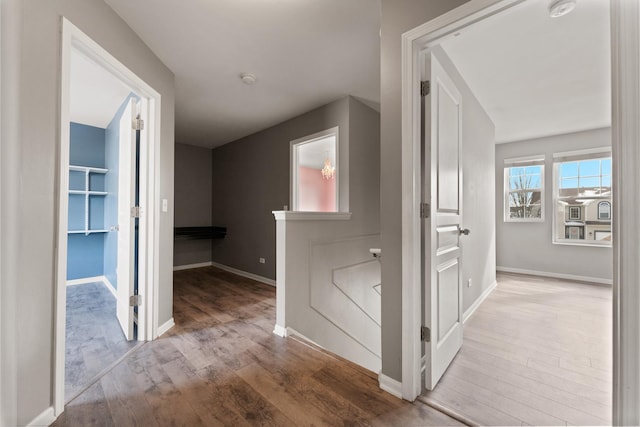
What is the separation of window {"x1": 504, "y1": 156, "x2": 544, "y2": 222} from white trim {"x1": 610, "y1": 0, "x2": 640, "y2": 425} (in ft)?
15.9

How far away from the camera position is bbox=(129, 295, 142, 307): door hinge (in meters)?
2.21

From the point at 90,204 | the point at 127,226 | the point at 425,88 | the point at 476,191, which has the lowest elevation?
the point at 127,226

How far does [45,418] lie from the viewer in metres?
1.27

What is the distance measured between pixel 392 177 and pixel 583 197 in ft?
16.0

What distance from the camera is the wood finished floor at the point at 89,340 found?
173 cm

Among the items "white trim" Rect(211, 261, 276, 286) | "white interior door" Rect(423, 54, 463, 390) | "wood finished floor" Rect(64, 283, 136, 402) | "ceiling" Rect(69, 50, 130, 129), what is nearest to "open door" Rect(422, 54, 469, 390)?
"white interior door" Rect(423, 54, 463, 390)

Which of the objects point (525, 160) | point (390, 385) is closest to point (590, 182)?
point (525, 160)

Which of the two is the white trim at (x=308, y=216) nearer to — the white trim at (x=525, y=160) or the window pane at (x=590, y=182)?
the white trim at (x=525, y=160)

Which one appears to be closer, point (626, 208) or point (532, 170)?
point (626, 208)

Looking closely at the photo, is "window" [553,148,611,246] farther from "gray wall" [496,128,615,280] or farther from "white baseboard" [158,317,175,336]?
"white baseboard" [158,317,175,336]

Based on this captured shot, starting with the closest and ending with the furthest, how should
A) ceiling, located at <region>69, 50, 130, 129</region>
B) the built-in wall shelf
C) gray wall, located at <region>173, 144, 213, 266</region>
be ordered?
ceiling, located at <region>69, 50, 130, 129</region>
the built-in wall shelf
gray wall, located at <region>173, 144, 213, 266</region>

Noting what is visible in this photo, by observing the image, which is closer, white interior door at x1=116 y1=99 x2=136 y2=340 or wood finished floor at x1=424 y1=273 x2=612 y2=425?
wood finished floor at x1=424 y1=273 x2=612 y2=425

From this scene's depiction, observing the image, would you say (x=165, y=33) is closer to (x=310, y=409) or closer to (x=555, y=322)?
(x=310, y=409)

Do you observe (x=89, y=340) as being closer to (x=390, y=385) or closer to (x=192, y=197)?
(x=390, y=385)
